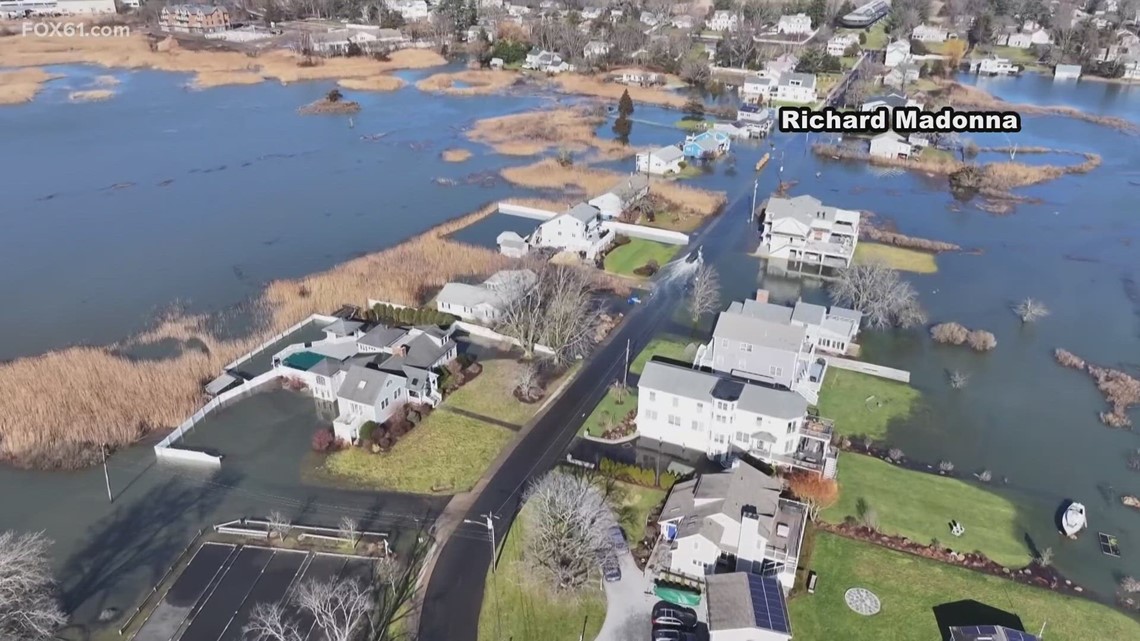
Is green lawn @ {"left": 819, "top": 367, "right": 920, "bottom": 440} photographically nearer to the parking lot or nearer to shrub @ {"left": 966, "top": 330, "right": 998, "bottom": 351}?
shrub @ {"left": 966, "top": 330, "right": 998, "bottom": 351}

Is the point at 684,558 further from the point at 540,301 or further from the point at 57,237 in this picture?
the point at 57,237

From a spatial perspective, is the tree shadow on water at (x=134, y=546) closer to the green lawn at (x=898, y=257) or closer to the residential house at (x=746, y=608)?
the residential house at (x=746, y=608)

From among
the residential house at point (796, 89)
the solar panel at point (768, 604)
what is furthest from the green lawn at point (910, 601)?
the residential house at point (796, 89)

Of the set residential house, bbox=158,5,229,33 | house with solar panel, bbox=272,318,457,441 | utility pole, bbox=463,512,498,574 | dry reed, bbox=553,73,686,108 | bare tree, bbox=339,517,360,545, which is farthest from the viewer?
residential house, bbox=158,5,229,33

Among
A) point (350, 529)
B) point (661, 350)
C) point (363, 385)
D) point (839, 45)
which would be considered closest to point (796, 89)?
point (839, 45)

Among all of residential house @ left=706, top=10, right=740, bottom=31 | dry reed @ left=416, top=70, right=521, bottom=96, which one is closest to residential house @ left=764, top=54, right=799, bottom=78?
residential house @ left=706, top=10, right=740, bottom=31

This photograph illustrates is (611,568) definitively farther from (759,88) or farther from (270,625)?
(759,88)
